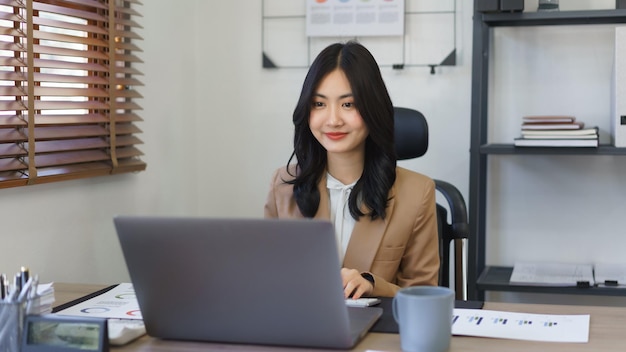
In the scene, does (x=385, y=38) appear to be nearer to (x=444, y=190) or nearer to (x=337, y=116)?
(x=444, y=190)

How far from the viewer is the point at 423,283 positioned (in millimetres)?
2029

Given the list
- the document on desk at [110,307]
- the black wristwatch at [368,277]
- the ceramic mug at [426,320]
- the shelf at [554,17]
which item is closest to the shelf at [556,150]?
the shelf at [554,17]

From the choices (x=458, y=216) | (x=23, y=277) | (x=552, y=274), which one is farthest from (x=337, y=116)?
(x=552, y=274)

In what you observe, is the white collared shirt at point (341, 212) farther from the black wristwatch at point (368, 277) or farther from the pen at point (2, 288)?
the pen at point (2, 288)

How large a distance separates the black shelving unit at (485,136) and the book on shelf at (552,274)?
24mm

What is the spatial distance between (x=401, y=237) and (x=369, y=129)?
0.26m

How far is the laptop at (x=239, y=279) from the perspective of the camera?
131 cm

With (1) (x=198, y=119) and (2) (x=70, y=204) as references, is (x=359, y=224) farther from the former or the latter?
(1) (x=198, y=119)

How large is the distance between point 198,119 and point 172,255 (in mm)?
2090

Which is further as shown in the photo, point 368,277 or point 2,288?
point 368,277

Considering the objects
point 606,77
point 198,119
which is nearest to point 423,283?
point 606,77

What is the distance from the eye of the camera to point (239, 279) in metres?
1.36

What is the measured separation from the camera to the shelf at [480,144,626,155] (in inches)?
108

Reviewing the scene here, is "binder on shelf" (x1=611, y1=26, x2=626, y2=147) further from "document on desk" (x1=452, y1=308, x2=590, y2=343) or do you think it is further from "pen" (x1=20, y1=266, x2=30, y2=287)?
"pen" (x1=20, y1=266, x2=30, y2=287)
